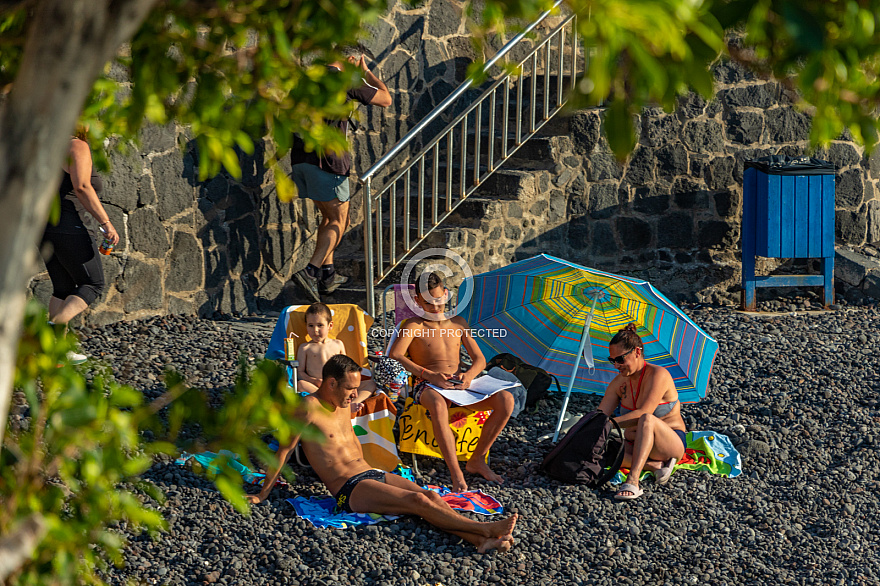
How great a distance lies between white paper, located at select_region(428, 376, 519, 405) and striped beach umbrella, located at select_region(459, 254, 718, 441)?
52cm

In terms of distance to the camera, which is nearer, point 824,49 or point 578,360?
point 824,49

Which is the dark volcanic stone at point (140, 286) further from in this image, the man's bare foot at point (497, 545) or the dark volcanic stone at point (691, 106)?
the dark volcanic stone at point (691, 106)

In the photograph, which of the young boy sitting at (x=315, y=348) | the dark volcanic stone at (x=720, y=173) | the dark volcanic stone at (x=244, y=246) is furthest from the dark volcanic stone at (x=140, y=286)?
the dark volcanic stone at (x=720, y=173)

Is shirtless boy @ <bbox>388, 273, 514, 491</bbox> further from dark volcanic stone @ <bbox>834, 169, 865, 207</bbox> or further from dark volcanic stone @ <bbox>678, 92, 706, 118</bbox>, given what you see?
dark volcanic stone @ <bbox>834, 169, 865, 207</bbox>

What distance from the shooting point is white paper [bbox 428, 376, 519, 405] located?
485 cm

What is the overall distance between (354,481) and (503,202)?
12.2 ft

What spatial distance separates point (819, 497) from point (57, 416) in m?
4.32

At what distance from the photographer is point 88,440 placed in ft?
4.73

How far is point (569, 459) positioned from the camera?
15.6 feet

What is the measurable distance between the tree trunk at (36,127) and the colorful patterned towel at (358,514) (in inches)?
115

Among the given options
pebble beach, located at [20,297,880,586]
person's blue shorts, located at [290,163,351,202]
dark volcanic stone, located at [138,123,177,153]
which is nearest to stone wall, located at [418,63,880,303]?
person's blue shorts, located at [290,163,351,202]

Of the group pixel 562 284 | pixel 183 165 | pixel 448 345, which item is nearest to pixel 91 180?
pixel 183 165

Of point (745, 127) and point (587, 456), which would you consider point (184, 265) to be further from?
point (745, 127)

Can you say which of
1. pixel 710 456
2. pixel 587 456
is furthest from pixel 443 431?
pixel 710 456
